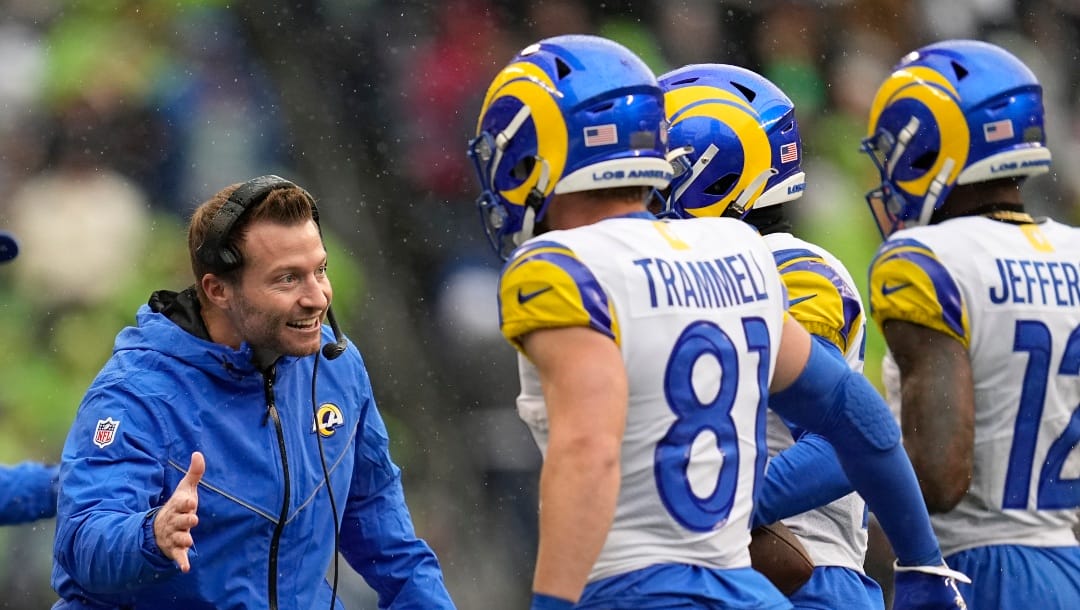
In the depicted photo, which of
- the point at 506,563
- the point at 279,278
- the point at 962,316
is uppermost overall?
the point at 279,278

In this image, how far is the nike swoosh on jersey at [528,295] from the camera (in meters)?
3.07

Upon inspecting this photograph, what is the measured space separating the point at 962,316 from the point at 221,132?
4853mm

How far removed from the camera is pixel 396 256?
27.1ft

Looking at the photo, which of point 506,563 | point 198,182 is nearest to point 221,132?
point 198,182

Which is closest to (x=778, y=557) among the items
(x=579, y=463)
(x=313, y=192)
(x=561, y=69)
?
(x=579, y=463)

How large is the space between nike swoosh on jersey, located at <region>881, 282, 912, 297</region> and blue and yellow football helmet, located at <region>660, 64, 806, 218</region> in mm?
460

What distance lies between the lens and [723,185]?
15.2 feet

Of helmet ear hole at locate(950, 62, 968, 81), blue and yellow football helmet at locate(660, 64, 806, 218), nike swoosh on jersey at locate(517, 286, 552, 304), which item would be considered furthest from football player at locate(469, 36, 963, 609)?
helmet ear hole at locate(950, 62, 968, 81)

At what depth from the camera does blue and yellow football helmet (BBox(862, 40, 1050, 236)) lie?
466cm

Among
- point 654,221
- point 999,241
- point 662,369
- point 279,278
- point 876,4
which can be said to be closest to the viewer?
point 662,369

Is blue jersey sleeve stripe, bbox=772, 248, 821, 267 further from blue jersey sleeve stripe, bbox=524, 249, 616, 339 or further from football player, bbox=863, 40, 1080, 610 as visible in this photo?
blue jersey sleeve stripe, bbox=524, 249, 616, 339

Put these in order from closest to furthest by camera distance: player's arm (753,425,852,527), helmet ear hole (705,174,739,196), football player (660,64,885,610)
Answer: player's arm (753,425,852,527), football player (660,64,885,610), helmet ear hole (705,174,739,196)

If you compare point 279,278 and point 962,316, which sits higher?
point 279,278

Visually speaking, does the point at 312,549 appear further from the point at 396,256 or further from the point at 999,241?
the point at 396,256
